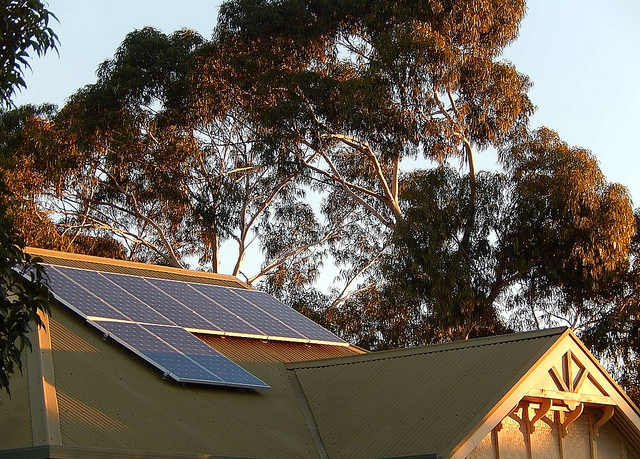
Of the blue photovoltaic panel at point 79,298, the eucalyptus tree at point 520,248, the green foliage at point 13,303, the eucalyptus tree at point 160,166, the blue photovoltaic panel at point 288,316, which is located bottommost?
the green foliage at point 13,303

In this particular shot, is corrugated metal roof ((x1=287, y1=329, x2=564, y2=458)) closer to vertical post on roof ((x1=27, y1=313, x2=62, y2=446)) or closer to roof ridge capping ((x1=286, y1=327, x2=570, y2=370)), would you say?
roof ridge capping ((x1=286, y1=327, x2=570, y2=370))

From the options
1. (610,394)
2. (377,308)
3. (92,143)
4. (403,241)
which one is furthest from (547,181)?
(92,143)

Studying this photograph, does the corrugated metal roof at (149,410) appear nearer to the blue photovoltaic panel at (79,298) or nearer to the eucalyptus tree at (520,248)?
the blue photovoltaic panel at (79,298)

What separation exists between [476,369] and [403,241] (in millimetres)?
15946

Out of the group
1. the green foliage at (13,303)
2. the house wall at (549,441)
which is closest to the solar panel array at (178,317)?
the house wall at (549,441)

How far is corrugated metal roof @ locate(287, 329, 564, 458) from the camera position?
49.0ft

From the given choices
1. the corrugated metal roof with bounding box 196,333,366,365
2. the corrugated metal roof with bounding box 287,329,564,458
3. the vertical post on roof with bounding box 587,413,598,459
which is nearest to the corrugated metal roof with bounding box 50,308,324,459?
the corrugated metal roof with bounding box 287,329,564,458

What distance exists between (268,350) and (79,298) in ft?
13.6

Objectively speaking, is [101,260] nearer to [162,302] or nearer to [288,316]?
[162,302]

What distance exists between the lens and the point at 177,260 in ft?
139

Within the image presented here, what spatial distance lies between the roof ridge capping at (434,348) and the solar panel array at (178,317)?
1.40 metres

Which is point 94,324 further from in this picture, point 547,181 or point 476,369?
point 547,181

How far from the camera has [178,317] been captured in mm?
18125

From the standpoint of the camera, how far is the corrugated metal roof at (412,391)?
14.9 metres
